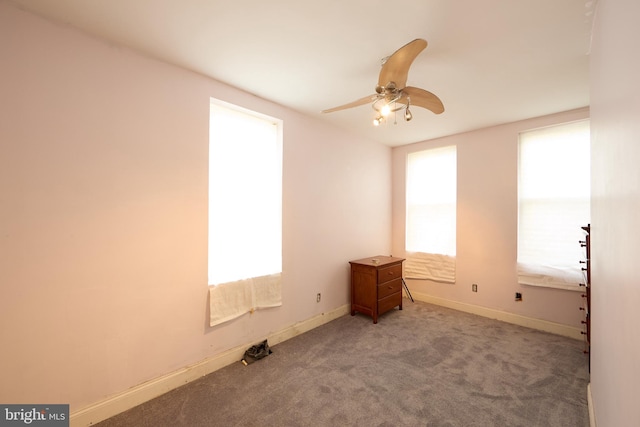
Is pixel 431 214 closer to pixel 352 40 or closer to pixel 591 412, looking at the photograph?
pixel 591 412

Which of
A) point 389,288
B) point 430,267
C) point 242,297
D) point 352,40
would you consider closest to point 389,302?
point 389,288

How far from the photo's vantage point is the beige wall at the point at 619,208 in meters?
0.83

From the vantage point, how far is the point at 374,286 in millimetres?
3465

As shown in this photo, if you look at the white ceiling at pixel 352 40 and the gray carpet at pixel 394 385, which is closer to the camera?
the white ceiling at pixel 352 40

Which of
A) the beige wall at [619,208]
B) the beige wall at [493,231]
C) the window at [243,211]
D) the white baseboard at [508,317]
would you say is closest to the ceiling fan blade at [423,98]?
the beige wall at [619,208]

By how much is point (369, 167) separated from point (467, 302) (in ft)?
7.99

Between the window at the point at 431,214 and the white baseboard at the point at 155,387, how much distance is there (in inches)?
96.5

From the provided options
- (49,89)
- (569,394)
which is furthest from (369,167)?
(49,89)

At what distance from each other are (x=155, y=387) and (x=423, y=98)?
3.00m

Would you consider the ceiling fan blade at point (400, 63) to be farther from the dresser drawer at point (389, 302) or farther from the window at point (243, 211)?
the dresser drawer at point (389, 302)

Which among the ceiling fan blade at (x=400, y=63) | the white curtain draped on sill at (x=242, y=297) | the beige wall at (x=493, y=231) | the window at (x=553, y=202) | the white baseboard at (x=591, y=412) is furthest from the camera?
the beige wall at (x=493, y=231)

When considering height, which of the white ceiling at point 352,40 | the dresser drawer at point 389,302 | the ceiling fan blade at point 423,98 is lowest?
the dresser drawer at point 389,302

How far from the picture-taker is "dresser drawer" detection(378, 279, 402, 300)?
3518mm

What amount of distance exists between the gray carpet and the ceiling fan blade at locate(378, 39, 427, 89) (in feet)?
7.54
